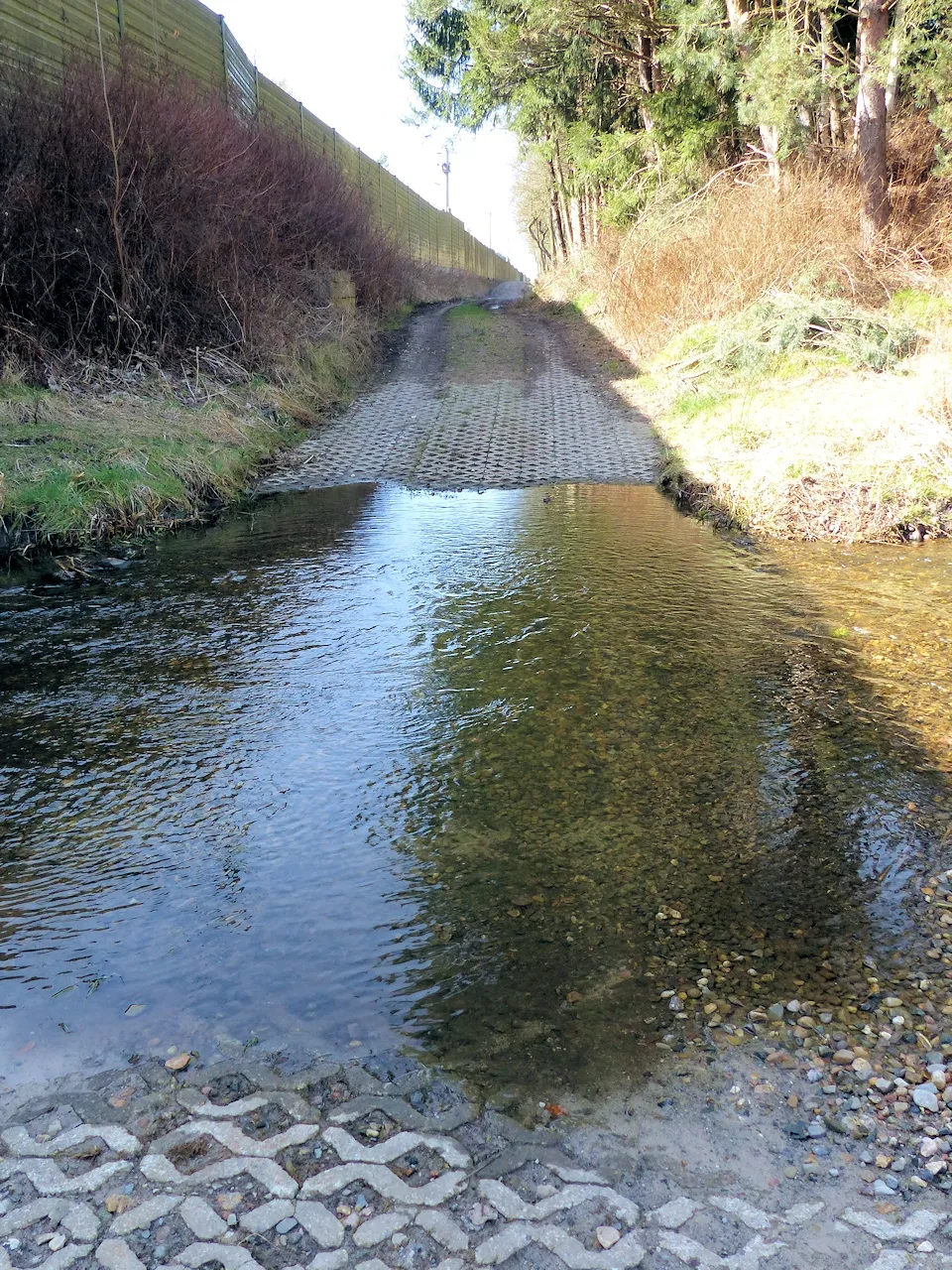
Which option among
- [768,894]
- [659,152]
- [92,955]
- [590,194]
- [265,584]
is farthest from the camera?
[590,194]

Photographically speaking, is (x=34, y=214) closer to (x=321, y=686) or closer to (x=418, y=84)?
(x=321, y=686)

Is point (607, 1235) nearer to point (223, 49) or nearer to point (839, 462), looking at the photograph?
point (839, 462)

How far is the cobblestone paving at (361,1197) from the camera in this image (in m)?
1.80

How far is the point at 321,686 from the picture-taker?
464cm

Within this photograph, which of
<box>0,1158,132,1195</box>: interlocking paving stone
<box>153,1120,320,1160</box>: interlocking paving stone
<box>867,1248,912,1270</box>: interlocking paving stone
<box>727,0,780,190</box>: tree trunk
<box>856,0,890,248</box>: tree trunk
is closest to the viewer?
<box>867,1248,912,1270</box>: interlocking paving stone

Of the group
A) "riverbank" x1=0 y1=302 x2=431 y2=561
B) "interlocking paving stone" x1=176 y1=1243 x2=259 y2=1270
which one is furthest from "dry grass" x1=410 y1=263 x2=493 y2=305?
"interlocking paving stone" x1=176 y1=1243 x2=259 y2=1270

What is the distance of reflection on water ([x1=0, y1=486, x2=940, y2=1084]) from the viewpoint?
8.30 ft

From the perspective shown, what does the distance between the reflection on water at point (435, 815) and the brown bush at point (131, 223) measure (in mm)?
4530

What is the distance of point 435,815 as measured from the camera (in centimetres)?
346

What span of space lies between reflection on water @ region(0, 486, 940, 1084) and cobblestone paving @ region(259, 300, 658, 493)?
3.62m

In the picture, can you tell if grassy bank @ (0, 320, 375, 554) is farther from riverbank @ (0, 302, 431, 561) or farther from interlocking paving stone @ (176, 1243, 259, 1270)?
interlocking paving stone @ (176, 1243, 259, 1270)

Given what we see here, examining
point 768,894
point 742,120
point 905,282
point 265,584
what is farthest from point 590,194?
point 768,894

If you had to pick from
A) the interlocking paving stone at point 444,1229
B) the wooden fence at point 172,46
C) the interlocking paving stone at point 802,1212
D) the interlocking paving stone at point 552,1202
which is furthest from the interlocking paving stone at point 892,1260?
the wooden fence at point 172,46

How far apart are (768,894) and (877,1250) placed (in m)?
1.23
